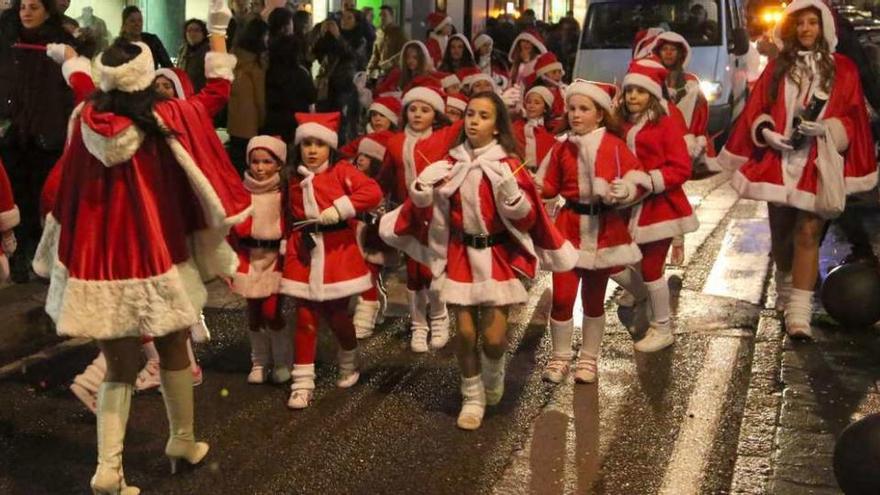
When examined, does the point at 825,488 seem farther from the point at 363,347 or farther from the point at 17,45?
the point at 17,45

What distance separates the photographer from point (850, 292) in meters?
7.58

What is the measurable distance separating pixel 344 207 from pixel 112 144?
71.5 inches

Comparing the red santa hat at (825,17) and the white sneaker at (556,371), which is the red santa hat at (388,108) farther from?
the red santa hat at (825,17)

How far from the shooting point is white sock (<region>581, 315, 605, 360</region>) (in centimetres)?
680

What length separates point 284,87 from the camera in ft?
36.5

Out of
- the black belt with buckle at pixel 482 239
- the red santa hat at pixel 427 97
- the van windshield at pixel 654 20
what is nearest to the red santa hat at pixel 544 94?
the red santa hat at pixel 427 97

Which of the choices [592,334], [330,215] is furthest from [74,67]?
[592,334]

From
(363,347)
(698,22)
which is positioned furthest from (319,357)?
(698,22)

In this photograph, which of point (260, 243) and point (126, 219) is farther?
point (260, 243)

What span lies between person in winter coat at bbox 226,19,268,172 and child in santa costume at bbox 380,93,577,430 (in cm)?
541

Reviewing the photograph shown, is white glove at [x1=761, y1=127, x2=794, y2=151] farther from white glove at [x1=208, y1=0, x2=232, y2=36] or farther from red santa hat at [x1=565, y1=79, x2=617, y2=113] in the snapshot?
white glove at [x1=208, y1=0, x2=232, y2=36]

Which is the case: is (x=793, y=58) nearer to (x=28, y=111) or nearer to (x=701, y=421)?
(x=701, y=421)

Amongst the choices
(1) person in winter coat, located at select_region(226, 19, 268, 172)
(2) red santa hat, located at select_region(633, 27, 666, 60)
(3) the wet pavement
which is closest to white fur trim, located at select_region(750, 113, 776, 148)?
(2) red santa hat, located at select_region(633, 27, 666, 60)

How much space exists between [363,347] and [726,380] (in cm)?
234
